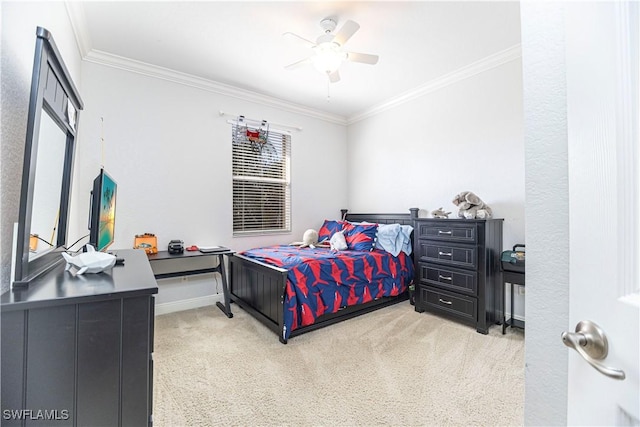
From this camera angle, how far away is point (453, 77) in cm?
335

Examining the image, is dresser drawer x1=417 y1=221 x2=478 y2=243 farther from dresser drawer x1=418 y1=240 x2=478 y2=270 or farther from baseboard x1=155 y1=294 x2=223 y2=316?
baseboard x1=155 y1=294 x2=223 y2=316

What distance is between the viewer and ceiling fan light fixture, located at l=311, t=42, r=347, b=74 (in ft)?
7.88

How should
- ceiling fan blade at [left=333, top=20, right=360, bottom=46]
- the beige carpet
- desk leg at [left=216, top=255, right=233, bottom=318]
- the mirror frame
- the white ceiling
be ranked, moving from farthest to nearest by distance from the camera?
desk leg at [left=216, top=255, right=233, bottom=318], the white ceiling, ceiling fan blade at [left=333, top=20, right=360, bottom=46], the beige carpet, the mirror frame

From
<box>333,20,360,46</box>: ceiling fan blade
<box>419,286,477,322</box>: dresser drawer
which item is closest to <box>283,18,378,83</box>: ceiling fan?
<box>333,20,360,46</box>: ceiling fan blade

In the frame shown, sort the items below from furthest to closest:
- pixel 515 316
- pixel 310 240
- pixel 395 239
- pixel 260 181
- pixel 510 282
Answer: pixel 260 181 → pixel 310 240 → pixel 395 239 → pixel 515 316 → pixel 510 282

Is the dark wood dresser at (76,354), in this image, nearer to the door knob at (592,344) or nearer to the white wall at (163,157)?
the door knob at (592,344)

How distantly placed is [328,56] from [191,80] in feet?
6.24

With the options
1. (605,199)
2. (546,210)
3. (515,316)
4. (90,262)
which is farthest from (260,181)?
(605,199)

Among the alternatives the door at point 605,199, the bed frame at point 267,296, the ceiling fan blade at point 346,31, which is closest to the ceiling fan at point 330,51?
the ceiling fan blade at point 346,31

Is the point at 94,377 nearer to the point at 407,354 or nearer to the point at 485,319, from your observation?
the point at 407,354

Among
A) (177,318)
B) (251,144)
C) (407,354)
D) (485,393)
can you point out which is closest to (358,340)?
(407,354)

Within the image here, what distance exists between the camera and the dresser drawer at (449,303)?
2.79m

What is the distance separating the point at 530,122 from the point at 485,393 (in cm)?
180

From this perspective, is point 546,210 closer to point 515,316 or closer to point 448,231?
point 448,231
